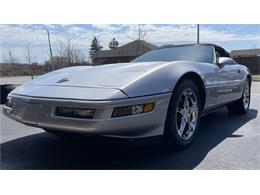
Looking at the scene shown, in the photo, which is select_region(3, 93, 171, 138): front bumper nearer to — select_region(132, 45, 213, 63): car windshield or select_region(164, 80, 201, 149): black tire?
select_region(164, 80, 201, 149): black tire

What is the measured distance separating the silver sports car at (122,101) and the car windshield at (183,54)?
41cm

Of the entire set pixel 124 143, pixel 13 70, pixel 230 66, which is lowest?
pixel 13 70

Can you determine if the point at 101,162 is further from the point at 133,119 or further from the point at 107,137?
the point at 133,119

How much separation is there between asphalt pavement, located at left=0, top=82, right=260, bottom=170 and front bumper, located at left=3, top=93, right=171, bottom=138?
0.47ft

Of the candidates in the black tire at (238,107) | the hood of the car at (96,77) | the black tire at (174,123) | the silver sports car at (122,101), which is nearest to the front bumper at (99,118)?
the silver sports car at (122,101)

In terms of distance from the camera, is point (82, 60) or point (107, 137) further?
point (82, 60)

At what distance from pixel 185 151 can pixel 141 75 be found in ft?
3.19

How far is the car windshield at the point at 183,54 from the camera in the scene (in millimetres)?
3898

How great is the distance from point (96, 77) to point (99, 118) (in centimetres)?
65

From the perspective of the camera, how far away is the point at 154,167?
98.4 inches

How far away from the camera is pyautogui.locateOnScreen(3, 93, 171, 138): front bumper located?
7.46 feet

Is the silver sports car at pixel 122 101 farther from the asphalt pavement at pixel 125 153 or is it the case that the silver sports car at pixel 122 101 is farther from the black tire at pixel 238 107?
the black tire at pixel 238 107

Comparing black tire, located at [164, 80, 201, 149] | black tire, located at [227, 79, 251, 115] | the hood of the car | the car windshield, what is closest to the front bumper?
black tire, located at [164, 80, 201, 149]
